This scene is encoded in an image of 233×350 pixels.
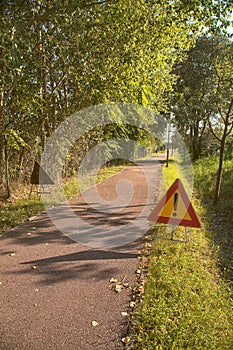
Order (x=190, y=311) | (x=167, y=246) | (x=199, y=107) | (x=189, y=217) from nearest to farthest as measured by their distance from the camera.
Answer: (x=190, y=311) → (x=189, y=217) → (x=167, y=246) → (x=199, y=107)

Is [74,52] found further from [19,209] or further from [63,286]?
[63,286]

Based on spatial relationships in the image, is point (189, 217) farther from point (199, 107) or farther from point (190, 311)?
point (199, 107)

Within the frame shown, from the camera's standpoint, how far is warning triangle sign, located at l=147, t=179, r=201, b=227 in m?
4.78

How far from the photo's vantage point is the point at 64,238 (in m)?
5.75

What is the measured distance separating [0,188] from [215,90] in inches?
315

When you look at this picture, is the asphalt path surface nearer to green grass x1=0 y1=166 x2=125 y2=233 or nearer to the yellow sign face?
green grass x1=0 y1=166 x2=125 y2=233

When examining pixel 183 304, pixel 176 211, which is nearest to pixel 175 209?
pixel 176 211

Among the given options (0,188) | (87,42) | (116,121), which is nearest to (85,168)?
(116,121)

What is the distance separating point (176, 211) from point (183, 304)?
174 centimetres

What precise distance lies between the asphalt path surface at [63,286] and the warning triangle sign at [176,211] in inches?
34.9

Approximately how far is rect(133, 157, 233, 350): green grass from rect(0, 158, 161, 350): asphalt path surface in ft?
0.98

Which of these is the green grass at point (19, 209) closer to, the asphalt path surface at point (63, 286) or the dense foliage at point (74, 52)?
the asphalt path surface at point (63, 286)

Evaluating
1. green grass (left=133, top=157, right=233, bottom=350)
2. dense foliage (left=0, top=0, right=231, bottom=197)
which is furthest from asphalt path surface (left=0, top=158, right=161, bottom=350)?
dense foliage (left=0, top=0, right=231, bottom=197)

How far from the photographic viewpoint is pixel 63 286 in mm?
3871
